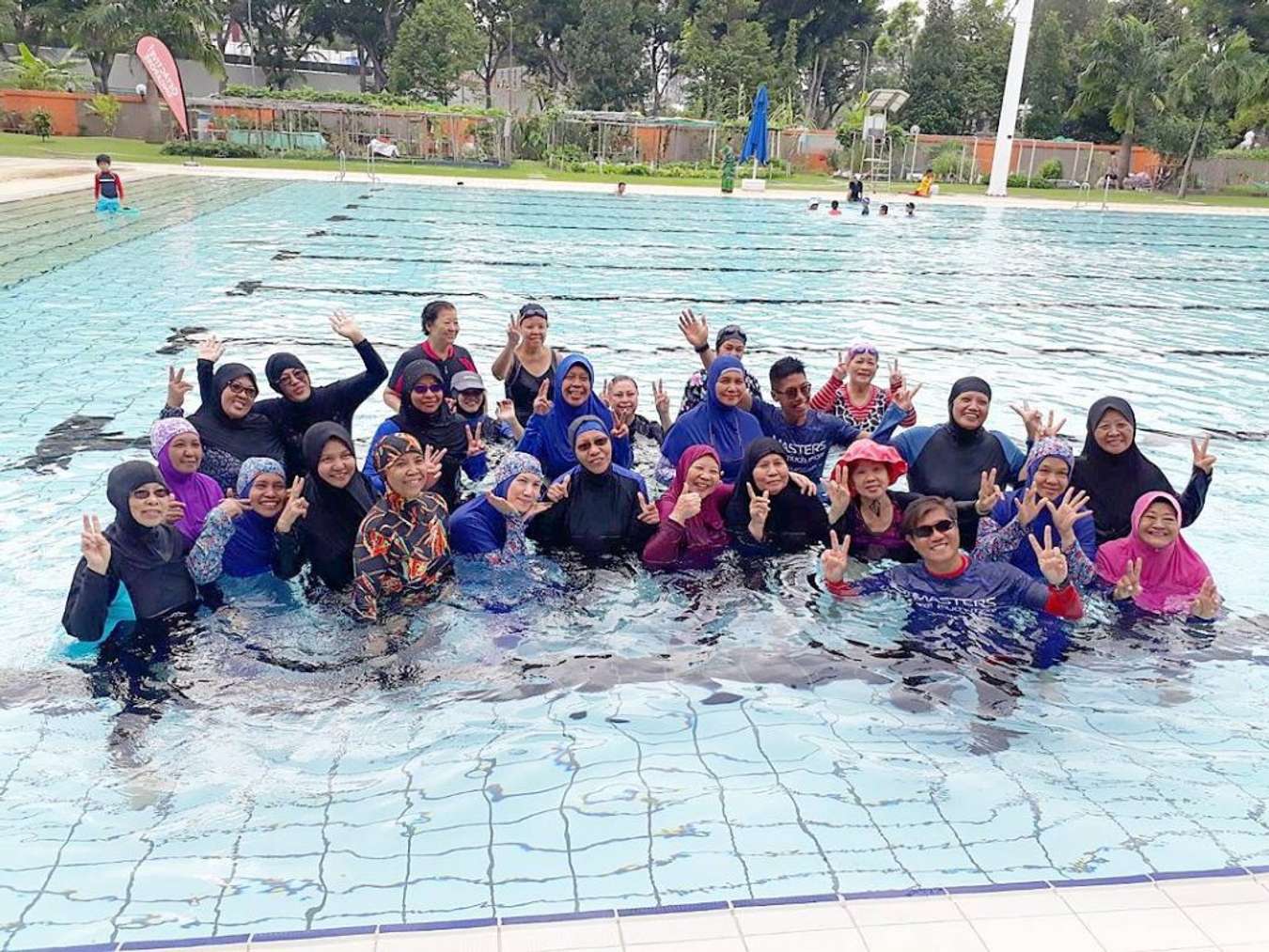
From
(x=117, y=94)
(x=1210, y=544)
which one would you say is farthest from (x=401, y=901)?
(x=117, y=94)

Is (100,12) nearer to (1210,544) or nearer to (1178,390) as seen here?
(1178,390)

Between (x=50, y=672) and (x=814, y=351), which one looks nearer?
(x=50, y=672)

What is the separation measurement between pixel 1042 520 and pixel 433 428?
3.03 m

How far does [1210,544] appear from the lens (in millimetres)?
6039

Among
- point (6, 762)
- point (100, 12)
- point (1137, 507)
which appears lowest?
point (6, 762)

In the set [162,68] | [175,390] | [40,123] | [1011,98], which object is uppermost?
[1011,98]

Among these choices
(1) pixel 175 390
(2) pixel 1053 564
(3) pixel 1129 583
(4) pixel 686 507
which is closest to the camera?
(2) pixel 1053 564

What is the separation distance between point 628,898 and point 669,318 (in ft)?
31.9

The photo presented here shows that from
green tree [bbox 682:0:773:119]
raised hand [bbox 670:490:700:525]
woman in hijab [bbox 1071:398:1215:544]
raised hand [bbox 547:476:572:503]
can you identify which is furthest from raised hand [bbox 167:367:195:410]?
green tree [bbox 682:0:773:119]

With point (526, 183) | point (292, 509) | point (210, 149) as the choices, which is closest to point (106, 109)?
point (210, 149)

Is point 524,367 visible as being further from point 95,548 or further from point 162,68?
point 162,68

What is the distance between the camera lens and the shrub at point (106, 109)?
35344mm

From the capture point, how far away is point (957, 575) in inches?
177

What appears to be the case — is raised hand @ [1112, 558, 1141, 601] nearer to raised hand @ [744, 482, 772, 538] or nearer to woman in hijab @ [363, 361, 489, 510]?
raised hand @ [744, 482, 772, 538]
